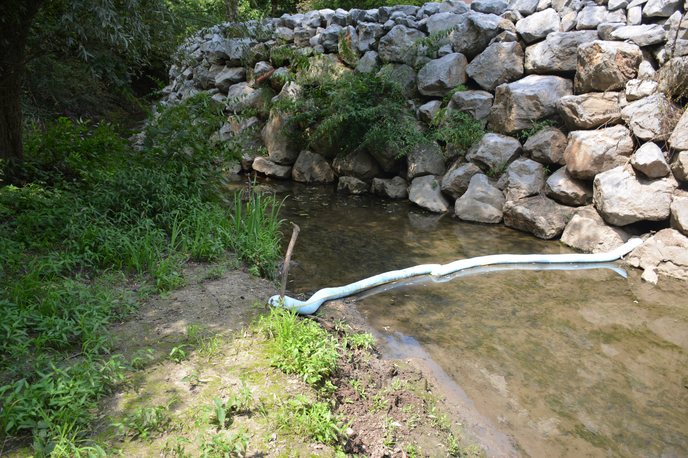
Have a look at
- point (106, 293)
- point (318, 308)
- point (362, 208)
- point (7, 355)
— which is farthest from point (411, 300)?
point (362, 208)

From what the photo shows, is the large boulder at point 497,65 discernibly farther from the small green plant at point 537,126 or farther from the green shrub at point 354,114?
the green shrub at point 354,114

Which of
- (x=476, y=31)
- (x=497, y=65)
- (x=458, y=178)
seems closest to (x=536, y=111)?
(x=497, y=65)

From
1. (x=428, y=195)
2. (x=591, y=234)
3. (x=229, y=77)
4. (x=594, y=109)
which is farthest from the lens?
(x=229, y=77)

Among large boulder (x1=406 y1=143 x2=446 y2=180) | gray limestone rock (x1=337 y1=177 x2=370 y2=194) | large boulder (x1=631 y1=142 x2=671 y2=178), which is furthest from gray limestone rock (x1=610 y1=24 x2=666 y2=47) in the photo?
gray limestone rock (x1=337 y1=177 x2=370 y2=194)

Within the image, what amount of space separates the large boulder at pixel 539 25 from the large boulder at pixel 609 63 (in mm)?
958

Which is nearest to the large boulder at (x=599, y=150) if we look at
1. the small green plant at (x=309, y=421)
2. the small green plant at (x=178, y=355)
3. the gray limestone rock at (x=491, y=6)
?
the gray limestone rock at (x=491, y=6)

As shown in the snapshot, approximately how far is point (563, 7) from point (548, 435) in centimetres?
664

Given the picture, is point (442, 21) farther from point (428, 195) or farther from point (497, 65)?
point (428, 195)

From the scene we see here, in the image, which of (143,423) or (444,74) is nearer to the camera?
(143,423)

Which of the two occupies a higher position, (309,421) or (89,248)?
(89,248)

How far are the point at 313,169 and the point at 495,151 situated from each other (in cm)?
383

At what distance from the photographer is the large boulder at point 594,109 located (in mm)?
5191

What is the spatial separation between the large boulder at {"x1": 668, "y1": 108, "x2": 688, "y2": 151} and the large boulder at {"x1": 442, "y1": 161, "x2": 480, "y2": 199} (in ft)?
8.09

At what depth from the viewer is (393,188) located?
24.0 feet
